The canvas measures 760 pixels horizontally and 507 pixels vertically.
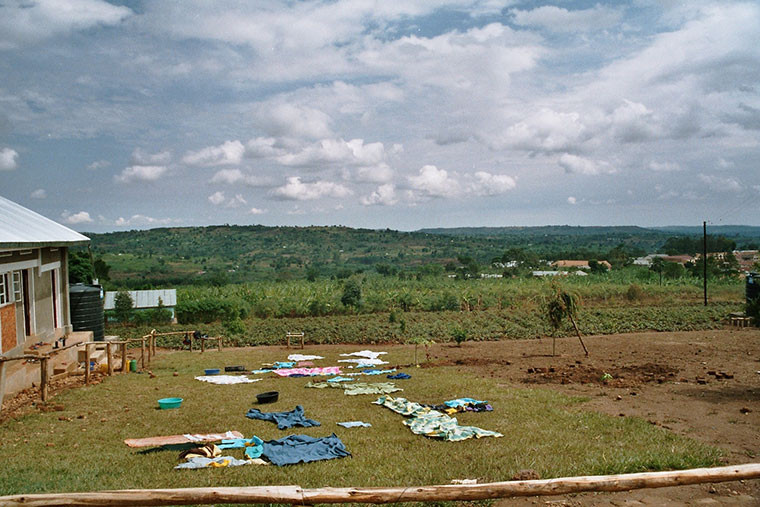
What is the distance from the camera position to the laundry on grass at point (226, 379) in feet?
53.7

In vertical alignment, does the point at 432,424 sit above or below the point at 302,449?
below

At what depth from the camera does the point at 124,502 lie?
4.62m

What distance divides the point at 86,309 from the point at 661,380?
20.9 meters

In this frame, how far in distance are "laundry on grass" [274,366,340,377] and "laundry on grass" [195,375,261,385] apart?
1.29 meters

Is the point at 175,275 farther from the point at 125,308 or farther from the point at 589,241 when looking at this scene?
the point at 589,241

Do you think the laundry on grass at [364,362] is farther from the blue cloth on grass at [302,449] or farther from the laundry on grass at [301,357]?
the blue cloth on grass at [302,449]

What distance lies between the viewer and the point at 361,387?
1506 centimetres

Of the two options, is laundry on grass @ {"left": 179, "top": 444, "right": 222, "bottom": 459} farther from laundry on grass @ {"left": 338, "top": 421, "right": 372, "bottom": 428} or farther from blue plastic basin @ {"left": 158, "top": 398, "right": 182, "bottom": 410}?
blue plastic basin @ {"left": 158, "top": 398, "right": 182, "bottom": 410}

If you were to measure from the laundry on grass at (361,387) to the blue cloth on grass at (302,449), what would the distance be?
5.18 metres

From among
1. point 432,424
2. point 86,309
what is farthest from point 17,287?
point 432,424

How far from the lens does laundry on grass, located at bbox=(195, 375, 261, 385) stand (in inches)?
645

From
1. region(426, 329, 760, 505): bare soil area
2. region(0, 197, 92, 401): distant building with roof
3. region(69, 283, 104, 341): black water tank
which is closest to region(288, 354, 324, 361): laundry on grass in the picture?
region(426, 329, 760, 505): bare soil area

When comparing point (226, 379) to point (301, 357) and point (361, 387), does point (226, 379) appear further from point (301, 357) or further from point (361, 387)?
point (301, 357)

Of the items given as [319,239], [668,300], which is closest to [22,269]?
[668,300]
